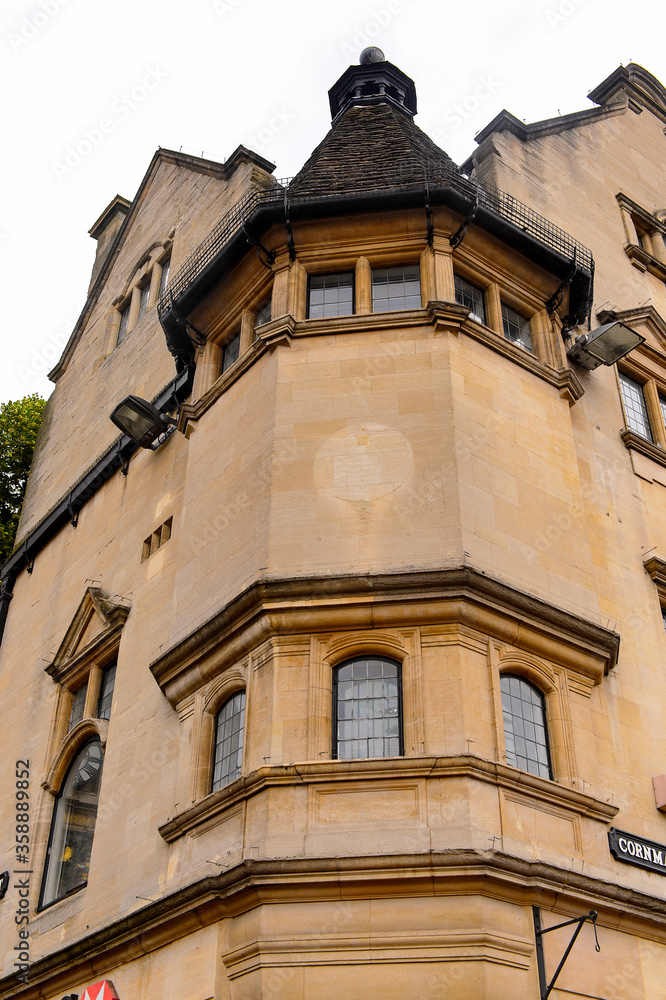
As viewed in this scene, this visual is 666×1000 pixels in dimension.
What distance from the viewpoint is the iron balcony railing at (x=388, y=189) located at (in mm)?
21641

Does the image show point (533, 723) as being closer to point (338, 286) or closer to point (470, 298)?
point (470, 298)

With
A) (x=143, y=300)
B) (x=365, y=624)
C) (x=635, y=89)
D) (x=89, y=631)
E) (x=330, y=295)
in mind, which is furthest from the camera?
(x=635, y=89)

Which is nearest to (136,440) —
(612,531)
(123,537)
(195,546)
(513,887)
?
(123,537)

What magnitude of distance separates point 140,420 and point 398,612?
929 cm

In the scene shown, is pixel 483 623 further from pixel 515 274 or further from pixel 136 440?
pixel 136 440

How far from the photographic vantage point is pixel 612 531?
68.3ft

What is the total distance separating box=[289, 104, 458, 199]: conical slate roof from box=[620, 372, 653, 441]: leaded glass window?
609 cm

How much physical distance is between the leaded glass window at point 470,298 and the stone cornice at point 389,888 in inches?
427

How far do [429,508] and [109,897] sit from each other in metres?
8.40

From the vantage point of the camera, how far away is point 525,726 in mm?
16594

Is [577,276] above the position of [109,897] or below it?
above

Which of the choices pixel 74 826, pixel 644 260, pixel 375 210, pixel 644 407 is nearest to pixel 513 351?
pixel 375 210

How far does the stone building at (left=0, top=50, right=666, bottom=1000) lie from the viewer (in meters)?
14.6

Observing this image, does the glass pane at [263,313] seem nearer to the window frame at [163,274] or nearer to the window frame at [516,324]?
the window frame at [516,324]
